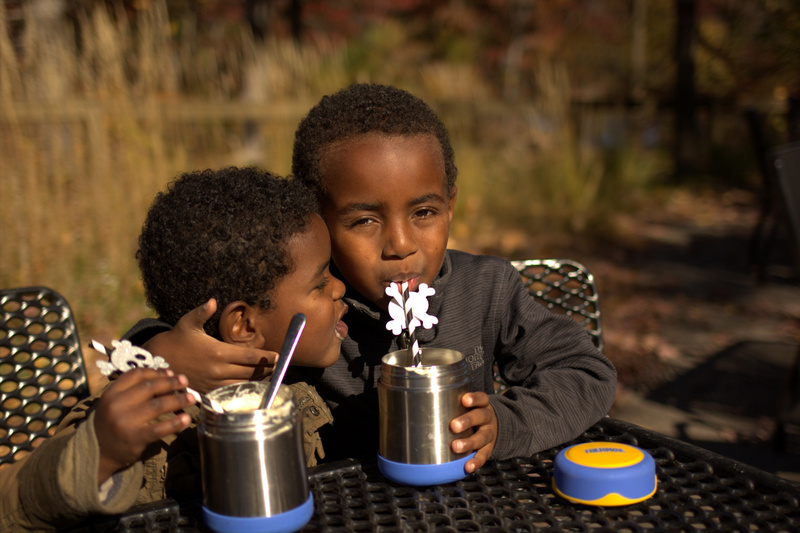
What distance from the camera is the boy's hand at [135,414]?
3.68 ft

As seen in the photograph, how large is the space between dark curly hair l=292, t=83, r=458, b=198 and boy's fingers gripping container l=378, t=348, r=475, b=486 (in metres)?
0.76

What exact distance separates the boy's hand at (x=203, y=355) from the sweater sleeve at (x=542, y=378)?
54cm

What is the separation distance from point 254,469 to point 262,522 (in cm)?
9

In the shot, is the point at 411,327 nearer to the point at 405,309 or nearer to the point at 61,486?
the point at 405,309

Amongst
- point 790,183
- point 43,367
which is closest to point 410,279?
point 43,367

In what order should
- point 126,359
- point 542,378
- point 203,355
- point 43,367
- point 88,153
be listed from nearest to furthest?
point 126,359, point 203,355, point 542,378, point 43,367, point 88,153

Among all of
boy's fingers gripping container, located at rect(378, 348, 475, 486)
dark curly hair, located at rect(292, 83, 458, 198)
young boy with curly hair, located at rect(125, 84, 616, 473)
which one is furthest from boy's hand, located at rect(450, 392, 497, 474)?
dark curly hair, located at rect(292, 83, 458, 198)

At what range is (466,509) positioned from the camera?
122cm

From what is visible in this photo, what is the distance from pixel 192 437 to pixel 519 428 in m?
0.69

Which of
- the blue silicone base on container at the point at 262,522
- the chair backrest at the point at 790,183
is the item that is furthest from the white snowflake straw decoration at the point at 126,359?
the chair backrest at the point at 790,183

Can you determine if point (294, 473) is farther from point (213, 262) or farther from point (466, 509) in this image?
point (213, 262)

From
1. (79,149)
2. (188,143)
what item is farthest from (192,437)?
(188,143)

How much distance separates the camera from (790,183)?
2.95m

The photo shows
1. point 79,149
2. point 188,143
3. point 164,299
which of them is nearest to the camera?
point 164,299
